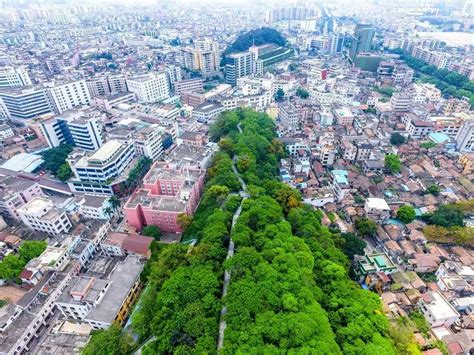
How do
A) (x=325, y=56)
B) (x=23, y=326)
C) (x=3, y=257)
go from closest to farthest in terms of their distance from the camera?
1. (x=23, y=326)
2. (x=3, y=257)
3. (x=325, y=56)

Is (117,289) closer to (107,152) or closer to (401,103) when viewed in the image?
(107,152)

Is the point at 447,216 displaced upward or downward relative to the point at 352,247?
downward

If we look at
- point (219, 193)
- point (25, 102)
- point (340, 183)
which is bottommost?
point (340, 183)

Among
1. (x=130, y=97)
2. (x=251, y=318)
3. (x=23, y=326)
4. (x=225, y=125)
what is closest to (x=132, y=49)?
(x=130, y=97)

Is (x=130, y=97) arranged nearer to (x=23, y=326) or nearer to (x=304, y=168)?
(x=304, y=168)

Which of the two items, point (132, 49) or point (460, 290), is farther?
point (132, 49)

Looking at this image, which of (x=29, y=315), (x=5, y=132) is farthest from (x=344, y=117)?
(x=5, y=132)
